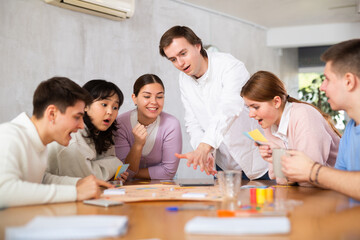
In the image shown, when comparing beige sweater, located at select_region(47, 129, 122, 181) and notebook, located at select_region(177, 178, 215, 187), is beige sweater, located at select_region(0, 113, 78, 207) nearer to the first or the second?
beige sweater, located at select_region(47, 129, 122, 181)

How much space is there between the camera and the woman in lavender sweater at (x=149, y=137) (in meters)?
2.56

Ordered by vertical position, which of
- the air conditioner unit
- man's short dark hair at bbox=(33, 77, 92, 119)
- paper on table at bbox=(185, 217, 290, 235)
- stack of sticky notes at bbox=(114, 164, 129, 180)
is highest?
the air conditioner unit

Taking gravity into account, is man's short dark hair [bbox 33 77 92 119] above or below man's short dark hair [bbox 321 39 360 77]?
below

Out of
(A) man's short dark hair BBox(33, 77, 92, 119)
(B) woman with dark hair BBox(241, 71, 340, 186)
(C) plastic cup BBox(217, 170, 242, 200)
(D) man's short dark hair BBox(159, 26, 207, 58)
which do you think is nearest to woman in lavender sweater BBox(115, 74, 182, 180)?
(D) man's short dark hair BBox(159, 26, 207, 58)

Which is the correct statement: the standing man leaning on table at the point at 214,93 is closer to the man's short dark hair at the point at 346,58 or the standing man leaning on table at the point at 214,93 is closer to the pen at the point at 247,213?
the man's short dark hair at the point at 346,58

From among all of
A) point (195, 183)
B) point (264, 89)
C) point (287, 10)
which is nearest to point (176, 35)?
point (264, 89)

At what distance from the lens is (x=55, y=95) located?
1.58m

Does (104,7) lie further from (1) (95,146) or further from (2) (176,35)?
(1) (95,146)

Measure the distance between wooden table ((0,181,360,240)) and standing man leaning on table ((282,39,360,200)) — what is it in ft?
0.28

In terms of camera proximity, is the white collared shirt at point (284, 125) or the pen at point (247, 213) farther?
the white collared shirt at point (284, 125)

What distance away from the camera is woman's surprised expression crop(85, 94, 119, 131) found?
232 centimetres

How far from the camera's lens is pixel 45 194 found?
4.37 ft

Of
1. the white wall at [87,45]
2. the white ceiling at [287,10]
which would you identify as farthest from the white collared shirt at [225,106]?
the white ceiling at [287,10]

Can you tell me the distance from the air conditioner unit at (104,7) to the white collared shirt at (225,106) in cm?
166
